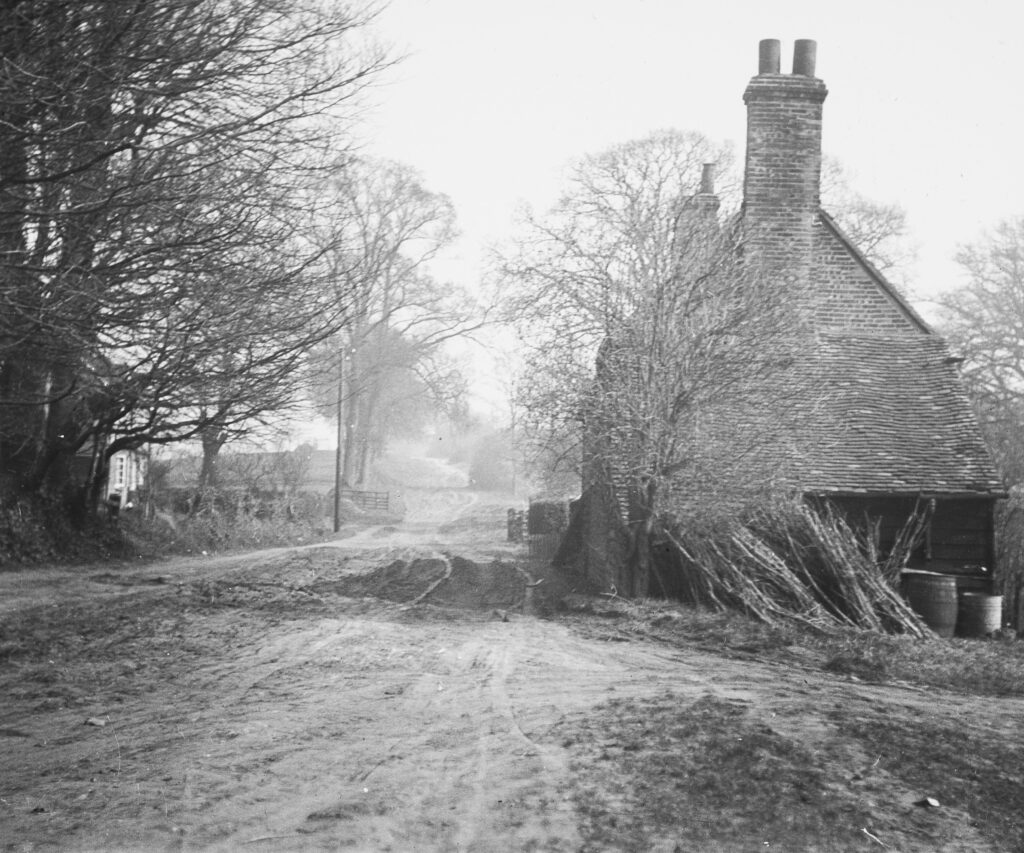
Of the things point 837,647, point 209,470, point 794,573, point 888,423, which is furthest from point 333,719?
point 209,470

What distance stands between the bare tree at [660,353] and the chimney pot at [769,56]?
4.91 metres

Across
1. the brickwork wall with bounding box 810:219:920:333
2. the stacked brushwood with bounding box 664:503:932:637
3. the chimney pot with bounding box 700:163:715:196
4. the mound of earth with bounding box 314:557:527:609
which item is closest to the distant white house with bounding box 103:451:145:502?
the mound of earth with bounding box 314:557:527:609

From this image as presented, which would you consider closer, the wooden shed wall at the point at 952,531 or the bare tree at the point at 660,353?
the bare tree at the point at 660,353

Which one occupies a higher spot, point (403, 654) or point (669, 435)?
point (669, 435)

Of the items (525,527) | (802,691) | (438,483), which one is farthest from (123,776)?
(438,483)

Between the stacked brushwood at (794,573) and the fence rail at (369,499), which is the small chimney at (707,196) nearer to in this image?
the stacked brushwood at (794,573)

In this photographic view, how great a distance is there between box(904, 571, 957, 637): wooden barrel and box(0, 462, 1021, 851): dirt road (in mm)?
5908

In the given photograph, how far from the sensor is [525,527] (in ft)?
115

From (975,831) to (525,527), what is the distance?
29515 millimetres

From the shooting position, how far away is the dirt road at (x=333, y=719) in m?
5.67

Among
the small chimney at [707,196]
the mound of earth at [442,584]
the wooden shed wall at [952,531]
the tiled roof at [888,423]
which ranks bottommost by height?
the mound of earth at [442,584]

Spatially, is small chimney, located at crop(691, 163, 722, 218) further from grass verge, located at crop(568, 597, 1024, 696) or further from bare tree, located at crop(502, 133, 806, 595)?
grass verge, located at crop(568, 597, 1024, 696)

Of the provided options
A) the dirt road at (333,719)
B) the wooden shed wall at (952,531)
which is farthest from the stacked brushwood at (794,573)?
the dirt road at (333,719)

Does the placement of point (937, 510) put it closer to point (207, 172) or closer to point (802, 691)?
point (802, 691)
